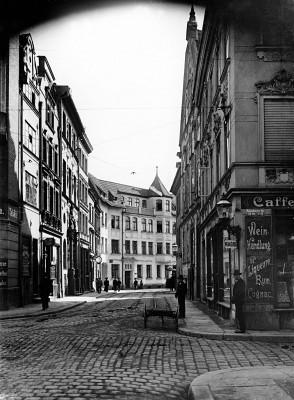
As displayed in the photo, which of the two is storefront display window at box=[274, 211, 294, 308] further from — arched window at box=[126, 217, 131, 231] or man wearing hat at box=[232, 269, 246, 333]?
arched window at box=[126, 217, 131, 231]

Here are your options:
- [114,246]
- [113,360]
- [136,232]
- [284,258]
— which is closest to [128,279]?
[114,246]

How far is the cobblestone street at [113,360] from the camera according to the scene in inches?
320

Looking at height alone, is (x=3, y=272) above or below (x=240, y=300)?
above

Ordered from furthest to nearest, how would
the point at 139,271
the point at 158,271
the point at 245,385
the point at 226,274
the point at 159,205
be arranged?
the point at 159,205 < the point at 158,271 < the point at 139,271 < the point at 226,274 < the point at 245,385

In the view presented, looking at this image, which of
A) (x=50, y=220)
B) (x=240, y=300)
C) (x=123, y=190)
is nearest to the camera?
(x=240, y=300)

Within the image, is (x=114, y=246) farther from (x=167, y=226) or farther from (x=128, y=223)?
(x=167, y=226)

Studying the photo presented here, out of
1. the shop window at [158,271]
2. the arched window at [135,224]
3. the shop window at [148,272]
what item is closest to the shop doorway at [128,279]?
the shop window at [148,272]

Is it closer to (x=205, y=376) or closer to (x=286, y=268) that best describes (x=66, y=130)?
(x=286, y=268)

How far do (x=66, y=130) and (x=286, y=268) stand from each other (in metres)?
29.7

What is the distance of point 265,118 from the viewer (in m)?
16.5

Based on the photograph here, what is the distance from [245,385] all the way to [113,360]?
3287 millimetres

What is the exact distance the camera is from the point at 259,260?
16031mm

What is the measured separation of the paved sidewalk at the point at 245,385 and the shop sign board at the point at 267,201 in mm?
7582

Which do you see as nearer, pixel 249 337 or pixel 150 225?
pixel 249 337
